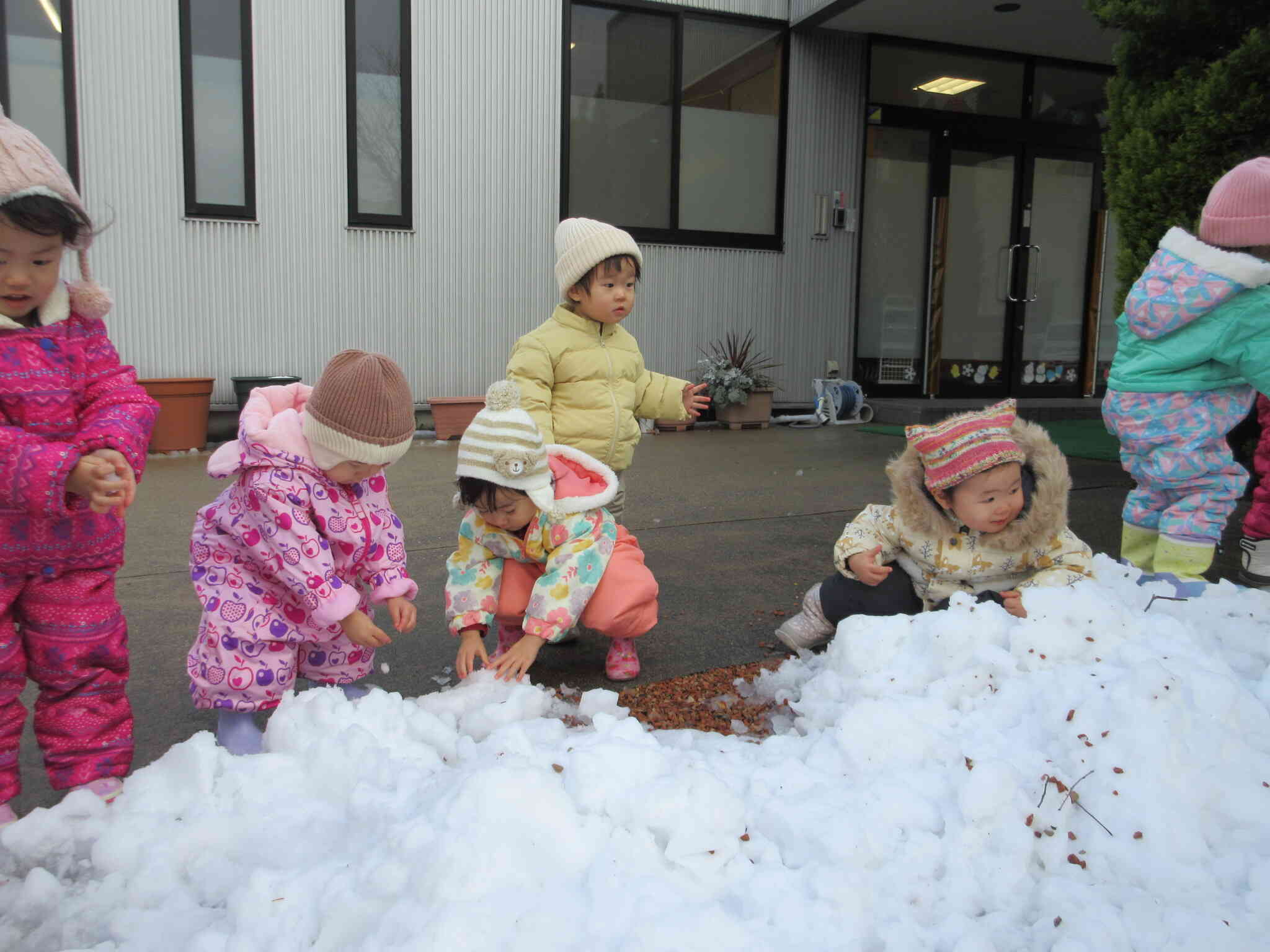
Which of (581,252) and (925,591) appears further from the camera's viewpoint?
(581,252)

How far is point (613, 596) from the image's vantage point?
7.73ft

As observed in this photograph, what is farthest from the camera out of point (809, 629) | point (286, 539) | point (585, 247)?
point (585, 247)

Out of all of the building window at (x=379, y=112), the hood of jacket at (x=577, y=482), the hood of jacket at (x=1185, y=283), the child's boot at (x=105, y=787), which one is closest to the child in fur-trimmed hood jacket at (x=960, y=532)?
the hood of jacket at (x=577, y=482)

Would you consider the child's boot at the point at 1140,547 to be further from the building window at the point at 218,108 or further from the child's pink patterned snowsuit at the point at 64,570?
the building window at the point at 218,108

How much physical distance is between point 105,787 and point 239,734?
276 mm

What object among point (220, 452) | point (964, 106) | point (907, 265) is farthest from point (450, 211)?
point (220, 452)

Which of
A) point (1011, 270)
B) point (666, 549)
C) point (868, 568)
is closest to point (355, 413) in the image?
point (868, 568)

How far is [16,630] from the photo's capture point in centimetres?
181

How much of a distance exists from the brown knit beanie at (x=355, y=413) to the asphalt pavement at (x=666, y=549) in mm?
619

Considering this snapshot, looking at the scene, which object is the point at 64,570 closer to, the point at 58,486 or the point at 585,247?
the point at 58,486

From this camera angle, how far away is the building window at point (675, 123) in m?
7.68

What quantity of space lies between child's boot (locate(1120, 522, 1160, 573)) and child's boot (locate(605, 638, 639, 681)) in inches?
75.7

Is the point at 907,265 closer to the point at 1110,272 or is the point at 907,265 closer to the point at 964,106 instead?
the point at 964,106

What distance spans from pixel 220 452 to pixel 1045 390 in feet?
29.6
